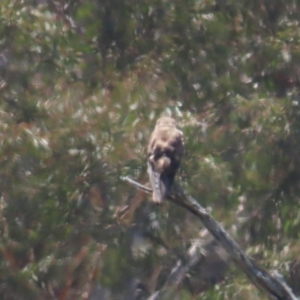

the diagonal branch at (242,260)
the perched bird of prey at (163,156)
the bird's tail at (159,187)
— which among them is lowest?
the diagonal branch at (242,260)

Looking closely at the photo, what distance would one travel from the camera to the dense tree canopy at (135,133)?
8.27 metres

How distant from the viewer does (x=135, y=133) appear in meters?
8.19

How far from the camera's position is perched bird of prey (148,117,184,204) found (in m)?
6.45

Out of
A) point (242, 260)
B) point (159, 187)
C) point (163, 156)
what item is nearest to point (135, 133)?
point (163, 156)

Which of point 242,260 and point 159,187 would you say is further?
point 159,187

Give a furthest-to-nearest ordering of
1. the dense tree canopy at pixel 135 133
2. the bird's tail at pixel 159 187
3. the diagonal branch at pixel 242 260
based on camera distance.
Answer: the dense tree canopy at pixel 135 133 → the bird's tail at pixel 159 187 → the diagonal branch at pixel 242 260

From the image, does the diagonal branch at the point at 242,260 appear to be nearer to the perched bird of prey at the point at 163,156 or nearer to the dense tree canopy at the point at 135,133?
the perched bird of prey at the point at 163,156

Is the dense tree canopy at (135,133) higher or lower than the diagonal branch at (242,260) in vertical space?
higher

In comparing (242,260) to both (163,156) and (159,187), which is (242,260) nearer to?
(159,187)

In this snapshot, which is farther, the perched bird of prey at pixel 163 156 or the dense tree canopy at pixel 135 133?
the dense tree canopy at pixel 135 133

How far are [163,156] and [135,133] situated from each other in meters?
1.20

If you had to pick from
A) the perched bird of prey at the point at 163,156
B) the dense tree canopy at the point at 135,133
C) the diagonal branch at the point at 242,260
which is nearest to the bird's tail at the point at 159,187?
the perched bird of prey at the point at 163,156

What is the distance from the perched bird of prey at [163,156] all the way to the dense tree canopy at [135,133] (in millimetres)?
684

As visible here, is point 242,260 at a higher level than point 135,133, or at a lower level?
lower
